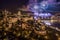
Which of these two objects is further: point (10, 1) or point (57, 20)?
point (10, 1)

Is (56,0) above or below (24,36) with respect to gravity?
above

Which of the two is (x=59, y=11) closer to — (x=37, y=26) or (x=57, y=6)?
(x=57, y=6)

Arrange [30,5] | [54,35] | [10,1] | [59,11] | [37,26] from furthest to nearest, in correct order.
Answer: [10,1] → [30,5] → [59,11] → [37,26] → [54,35]

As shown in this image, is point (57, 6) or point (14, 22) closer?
point (14, 22)

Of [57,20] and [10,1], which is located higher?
[10,1]

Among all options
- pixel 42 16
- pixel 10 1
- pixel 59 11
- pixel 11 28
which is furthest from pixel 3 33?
pixel 10 1

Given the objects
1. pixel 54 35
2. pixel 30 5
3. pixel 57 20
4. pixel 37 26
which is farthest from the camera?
pixel 30 5

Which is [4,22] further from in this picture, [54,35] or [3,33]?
[54,35]

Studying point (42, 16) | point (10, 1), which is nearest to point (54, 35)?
point (42, 16)

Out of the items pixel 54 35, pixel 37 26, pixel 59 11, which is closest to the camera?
pixel 54 35
